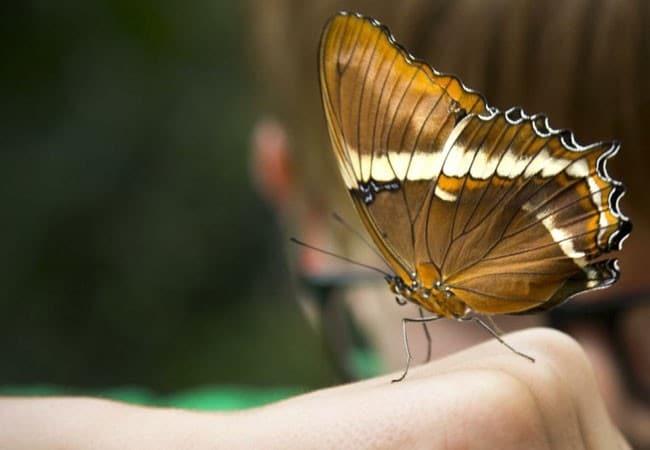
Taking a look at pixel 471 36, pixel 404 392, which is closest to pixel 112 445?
pixel 404 392

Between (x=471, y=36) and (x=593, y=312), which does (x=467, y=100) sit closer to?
(x=471, y=36)

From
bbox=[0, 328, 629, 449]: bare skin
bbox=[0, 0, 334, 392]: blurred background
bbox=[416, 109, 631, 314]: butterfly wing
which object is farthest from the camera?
bbox=[0, 0, 334, 392]: blurred background

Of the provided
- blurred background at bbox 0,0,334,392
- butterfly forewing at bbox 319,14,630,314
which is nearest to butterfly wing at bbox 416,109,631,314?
butterfly forewing at bbox 319,14,630,314

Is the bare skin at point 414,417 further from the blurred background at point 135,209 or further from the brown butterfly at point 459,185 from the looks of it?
the blurred background at point 135,209

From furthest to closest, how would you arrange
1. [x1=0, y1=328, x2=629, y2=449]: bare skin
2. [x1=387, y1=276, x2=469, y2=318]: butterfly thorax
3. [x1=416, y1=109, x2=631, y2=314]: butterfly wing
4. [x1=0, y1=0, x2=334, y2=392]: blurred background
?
[x1=0, y1=0, x2=334, y2=392]: blurred background, [x1=387, y1=276, x2=469, y2=318]: butterfly thorax, [x1=416, y1=109, x2=631, y2=314]: butterfly wing, [x1=0, y1=328, x2=629, y2=449]: bare skin

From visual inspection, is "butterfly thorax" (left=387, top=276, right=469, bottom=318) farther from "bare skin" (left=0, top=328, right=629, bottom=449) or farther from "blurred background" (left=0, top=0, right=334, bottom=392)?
"blurred background" (left=0, top=0, right=334, bottom=392)

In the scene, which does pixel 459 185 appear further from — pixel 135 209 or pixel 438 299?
pixel 135 209
